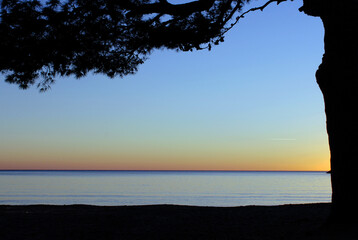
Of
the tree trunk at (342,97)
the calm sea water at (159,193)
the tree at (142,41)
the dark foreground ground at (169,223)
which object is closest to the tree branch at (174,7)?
the tree at (142,41)

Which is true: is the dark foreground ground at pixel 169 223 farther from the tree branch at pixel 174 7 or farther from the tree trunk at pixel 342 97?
the tree branch at pixel 174 7

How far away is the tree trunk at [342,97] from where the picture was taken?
5957 mm

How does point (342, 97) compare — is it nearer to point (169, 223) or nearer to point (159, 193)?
point (169, 223)

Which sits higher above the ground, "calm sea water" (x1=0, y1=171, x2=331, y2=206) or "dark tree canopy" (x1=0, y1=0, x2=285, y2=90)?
"dark tree canopy" (x1=0, y1=0, x2=285, y2=90)

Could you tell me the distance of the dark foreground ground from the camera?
640 centimetres

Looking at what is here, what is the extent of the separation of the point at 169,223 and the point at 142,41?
374 cm

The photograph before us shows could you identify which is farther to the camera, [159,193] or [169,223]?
[159,193]

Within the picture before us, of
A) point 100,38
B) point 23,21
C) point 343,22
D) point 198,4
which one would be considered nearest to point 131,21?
point 100,38

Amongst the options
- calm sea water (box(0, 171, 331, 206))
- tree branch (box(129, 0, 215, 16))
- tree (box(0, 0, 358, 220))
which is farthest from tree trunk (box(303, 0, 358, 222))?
calm sea water (box(0, 171, 331, 206))

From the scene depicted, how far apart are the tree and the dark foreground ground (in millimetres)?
1061

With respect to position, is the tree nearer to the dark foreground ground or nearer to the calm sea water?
the dark foreground ground

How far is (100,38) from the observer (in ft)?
26.7

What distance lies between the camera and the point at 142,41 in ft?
28.2

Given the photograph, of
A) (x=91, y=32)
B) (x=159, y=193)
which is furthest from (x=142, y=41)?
(x=159, y=193)
